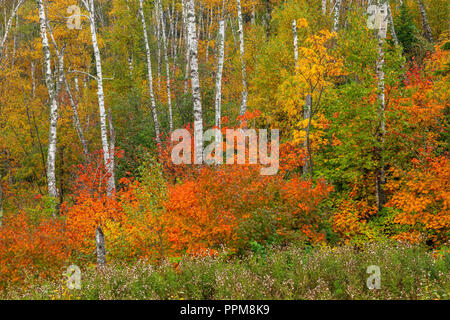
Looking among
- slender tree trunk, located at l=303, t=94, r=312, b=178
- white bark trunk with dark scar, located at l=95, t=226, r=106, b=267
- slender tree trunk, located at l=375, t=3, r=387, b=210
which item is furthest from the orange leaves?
white bark trunk with dark scar, located at l=95, t=226, r=106, b=267

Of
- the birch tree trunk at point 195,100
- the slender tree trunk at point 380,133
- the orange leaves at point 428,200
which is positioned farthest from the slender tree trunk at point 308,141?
the birch tree trunk at point 195,100

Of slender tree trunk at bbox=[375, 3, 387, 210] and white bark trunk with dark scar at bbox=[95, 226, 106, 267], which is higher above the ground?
slender tree trunk at bbox=[375, 3, 387, 210]

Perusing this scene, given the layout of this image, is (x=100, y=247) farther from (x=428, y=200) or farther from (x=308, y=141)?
(x=428, y=200)

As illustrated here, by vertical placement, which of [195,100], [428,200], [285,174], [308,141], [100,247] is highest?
A: [195,100]

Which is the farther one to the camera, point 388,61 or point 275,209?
point 388,61

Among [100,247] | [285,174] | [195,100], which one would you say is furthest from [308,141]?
[100,247]

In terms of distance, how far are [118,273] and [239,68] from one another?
14876 millimetres

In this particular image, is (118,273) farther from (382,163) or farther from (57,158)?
(57,158)

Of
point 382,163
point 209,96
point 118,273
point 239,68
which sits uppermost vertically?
point 239,68

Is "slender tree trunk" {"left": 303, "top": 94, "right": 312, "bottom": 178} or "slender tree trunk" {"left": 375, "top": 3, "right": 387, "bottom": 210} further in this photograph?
"slender tree trunk" {"left": 303, "top": 94, "right": 312, "bottom": 178}

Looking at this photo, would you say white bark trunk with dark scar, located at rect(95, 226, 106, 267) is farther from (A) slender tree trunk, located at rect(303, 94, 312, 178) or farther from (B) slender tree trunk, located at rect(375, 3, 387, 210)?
(B) slender tree trunk, located at rect(375, 3, 387, 210)

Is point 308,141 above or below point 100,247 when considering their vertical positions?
above
